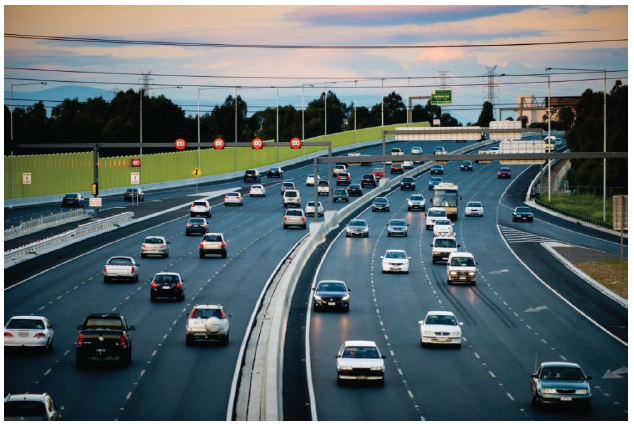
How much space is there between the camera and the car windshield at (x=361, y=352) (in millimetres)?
35625

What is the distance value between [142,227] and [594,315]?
45.8 meters

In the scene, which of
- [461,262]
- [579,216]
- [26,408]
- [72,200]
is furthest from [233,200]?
[26,408]

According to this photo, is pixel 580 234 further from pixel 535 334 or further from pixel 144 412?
pixel 144 412

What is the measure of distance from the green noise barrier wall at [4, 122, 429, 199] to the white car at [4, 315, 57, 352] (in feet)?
228

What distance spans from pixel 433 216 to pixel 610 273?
26.6 meters

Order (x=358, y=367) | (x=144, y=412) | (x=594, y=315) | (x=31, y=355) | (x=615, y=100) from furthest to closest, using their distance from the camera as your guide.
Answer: (x=615, y=100)
(x=594, y=315)
(x=31, y=355)
(x=358, y=367)
(x=144, y=412)

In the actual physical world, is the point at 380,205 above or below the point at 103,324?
above

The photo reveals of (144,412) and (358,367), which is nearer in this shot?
(144,412)

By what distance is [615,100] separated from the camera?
17912cm

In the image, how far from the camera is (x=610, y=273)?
66250 mm

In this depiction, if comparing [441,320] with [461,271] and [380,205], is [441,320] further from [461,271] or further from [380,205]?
[380,205]

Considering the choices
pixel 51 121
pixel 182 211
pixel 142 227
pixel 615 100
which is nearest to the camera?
pixel 142 227

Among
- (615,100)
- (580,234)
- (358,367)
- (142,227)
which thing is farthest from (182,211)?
(615,100)

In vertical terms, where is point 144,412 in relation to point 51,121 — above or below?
below
